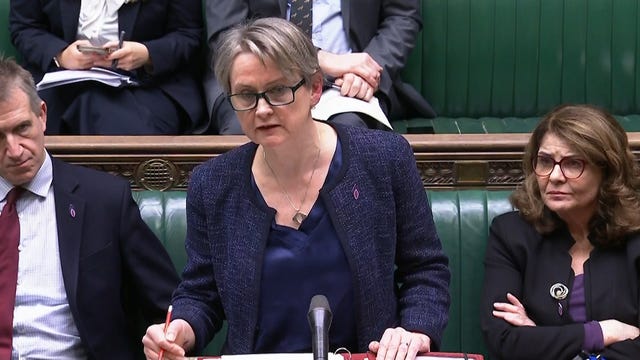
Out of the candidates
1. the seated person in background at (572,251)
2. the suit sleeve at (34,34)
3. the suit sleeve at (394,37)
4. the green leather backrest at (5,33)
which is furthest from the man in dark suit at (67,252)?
the green leather backrest at (5,33)

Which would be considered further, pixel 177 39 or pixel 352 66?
pixel 177 39

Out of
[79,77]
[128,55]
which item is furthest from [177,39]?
[79,77]

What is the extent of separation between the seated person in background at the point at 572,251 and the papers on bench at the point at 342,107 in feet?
1.66

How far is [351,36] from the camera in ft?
8.70

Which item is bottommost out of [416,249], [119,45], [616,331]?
[616,331]

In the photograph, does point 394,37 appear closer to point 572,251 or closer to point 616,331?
point 572,251

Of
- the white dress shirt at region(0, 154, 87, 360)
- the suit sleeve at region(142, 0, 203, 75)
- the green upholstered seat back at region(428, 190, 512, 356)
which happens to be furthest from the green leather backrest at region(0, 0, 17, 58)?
the green upholstered seat back at region(428, 190, 512, 356)

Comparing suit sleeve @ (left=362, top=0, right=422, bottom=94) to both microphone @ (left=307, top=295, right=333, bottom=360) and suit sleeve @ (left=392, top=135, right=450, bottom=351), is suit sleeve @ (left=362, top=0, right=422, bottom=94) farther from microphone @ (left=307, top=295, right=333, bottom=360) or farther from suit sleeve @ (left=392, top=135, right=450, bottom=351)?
microphone @ (left=307, top=295, right=333, bottom=360)

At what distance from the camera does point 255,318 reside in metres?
1.58

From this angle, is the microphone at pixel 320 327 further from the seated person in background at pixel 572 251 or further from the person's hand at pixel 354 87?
the person's hand at pixel 354 87

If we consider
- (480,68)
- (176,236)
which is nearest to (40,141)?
(176,236)

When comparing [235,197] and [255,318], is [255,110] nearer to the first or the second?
[235,197]

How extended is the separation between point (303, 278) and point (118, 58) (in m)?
1.15

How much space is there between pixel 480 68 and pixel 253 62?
1549 mm
